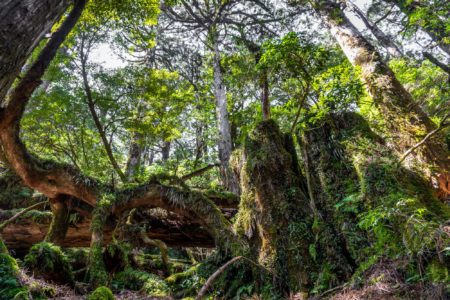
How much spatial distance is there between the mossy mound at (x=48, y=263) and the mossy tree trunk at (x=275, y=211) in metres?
3.33

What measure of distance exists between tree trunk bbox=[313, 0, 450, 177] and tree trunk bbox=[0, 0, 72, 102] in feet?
18.9

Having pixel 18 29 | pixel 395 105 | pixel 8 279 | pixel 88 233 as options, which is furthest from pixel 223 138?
pixel 8 279

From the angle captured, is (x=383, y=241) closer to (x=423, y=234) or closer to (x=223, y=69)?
(x=423, y=234)

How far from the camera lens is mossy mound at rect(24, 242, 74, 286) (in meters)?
3.57

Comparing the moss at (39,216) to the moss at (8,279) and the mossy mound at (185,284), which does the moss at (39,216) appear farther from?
the moss at (8,279)

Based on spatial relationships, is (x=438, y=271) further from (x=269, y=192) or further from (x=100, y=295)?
(x=100, y=295)

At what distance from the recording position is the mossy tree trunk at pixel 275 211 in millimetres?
3754

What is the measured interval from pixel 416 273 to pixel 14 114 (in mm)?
6756

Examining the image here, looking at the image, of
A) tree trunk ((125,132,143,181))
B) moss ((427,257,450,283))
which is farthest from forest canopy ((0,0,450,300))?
tree trunk ((125,132,143,181))

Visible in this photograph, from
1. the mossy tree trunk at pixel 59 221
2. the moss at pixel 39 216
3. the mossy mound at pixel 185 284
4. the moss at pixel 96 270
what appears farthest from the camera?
the moss at pixel 39 216

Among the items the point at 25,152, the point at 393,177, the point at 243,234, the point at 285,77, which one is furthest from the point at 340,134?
the point at 25,152

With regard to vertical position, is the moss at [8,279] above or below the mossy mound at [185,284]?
above

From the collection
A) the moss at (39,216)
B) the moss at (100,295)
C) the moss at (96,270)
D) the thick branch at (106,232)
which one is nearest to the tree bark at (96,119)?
the thick branch at (106,232)

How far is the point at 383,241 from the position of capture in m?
2.91
